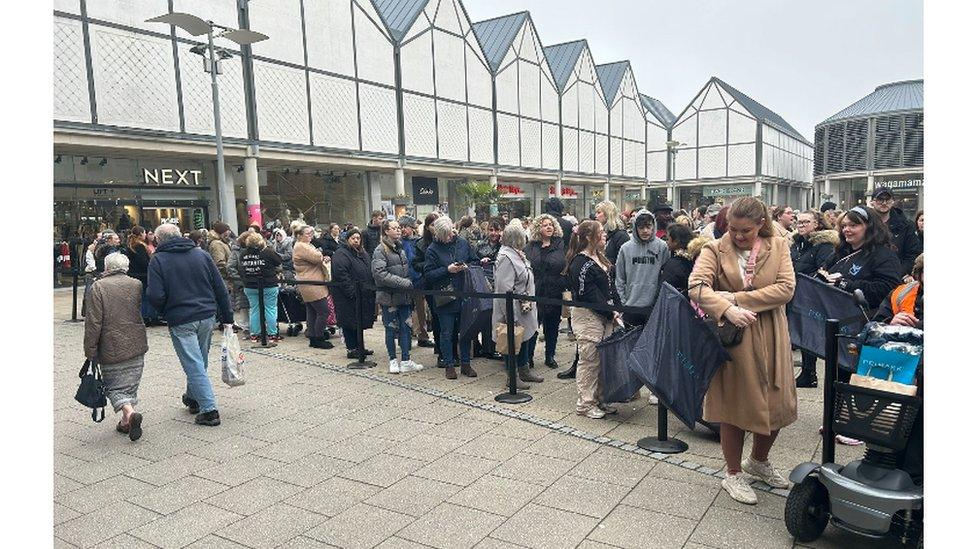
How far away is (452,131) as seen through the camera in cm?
2980

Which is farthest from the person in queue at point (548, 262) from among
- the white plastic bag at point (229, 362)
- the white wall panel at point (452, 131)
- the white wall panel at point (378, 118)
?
the white wall panel at point (452, 131)

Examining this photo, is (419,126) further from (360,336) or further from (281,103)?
(360,336)

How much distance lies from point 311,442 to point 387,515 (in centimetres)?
154

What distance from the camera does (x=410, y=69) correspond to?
88.6 feet

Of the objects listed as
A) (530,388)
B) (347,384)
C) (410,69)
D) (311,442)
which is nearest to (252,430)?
(311,442)

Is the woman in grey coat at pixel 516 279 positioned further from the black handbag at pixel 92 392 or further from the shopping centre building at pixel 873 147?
the shopping centre building at pixel 873 147

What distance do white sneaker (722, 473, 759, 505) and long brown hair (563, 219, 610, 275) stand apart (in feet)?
8.06

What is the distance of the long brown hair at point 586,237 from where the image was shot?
219 inches

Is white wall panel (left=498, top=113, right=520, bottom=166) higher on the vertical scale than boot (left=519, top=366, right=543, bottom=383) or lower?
higher

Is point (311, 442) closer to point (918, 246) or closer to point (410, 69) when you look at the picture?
point (918, 246)

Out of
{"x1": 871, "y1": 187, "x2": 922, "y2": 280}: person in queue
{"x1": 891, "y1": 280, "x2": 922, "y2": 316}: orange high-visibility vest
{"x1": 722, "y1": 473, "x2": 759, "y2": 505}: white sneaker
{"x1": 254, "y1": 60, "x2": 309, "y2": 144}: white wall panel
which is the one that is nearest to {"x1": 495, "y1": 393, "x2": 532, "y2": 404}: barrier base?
{"x1": 722, "y1": 473, "x2": 759, "y2": 505}: white sneaker

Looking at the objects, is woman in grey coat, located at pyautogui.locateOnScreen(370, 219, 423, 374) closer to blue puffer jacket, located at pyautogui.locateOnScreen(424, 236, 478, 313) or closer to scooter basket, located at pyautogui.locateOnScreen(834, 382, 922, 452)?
blue puffer jacket, located at pyautogui.locateOnScreen(424, 236, 478, 313)

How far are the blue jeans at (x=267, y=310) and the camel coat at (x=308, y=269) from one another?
550 mm

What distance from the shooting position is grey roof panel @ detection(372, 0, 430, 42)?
87.8ft
